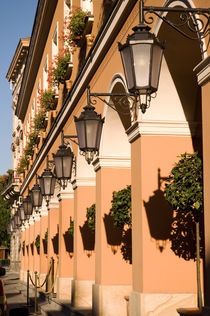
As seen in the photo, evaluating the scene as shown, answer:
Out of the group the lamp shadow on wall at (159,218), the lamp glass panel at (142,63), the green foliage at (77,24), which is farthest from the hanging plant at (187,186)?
the green foliage at (77,24)

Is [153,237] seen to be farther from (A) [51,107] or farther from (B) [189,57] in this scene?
(A) [51,107]

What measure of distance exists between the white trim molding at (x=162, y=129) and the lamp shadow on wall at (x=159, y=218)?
0.89 metres

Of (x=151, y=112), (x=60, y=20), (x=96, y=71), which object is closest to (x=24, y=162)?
(x=60, y=20)

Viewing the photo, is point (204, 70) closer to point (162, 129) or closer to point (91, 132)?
point (162, 129)

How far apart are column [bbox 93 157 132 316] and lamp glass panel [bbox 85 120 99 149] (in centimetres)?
292

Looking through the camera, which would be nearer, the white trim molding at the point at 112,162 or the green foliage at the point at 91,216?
the white trim molding at the point at 112,162

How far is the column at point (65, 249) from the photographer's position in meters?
18.0

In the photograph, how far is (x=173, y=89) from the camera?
31.0 ft

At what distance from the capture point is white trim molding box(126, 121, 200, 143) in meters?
9.25

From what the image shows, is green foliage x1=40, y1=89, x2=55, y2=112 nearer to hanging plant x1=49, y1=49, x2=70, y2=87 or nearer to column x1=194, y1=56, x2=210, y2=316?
hanging plant x1=49, y1=49, x2=70, y2=87

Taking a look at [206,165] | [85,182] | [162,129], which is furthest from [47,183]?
[206,165]

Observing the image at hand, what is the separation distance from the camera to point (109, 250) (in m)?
12.2

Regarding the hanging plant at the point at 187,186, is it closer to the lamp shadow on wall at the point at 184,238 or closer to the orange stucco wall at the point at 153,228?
the lamp shadow on wall at the point at 184,238

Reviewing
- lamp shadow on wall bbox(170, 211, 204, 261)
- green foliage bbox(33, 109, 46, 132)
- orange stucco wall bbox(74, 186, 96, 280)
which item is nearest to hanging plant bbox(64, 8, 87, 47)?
orange stucco wall bbox(74, 186, 96, 280)
